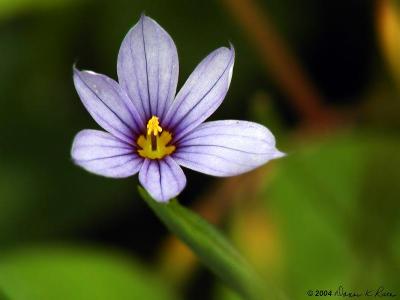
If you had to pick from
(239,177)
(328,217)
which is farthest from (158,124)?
(239,177)

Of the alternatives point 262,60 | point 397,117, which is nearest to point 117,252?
point 262,60

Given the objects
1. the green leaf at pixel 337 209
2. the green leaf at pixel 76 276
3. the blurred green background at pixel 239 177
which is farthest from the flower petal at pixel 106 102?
the green leaf at pixel 76 276

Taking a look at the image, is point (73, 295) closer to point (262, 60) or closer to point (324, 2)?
point (262, 60)

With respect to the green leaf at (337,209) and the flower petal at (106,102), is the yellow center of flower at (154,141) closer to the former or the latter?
the flower petal at (106,102)

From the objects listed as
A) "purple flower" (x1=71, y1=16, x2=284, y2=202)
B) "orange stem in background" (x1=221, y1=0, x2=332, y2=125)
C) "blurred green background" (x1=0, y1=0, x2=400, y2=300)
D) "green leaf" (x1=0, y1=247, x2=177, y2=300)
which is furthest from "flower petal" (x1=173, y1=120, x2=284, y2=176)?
"orange stem in background" (x1=221, y1=0, x2=332, y2=125)

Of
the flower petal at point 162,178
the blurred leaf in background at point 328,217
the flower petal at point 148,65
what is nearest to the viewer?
the flower petal at point 162,178
